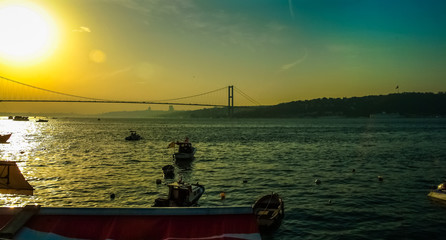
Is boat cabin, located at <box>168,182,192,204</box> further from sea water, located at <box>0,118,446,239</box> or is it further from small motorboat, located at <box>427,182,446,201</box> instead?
small motorboat, located at <box>427,182,446,201</box>

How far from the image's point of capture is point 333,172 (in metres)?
36.2

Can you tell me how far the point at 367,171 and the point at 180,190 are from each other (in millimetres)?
24544

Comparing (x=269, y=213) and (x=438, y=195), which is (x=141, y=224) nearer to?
(x=269, y=213)

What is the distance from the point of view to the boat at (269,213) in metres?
17.4

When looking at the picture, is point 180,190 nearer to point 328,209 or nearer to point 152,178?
point 328,209

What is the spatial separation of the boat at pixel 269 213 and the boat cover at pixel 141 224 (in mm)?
11216

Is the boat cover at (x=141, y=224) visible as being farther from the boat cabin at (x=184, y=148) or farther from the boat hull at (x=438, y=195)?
the boat cabin at (x=184, y=148)

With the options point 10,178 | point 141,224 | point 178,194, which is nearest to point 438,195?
point 178,194

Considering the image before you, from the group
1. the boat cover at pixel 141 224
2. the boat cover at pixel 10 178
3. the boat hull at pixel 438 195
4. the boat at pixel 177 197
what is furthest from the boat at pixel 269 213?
the boat cover at pixel 10 178

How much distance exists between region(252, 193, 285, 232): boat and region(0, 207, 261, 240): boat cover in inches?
442

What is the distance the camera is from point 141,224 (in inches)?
258

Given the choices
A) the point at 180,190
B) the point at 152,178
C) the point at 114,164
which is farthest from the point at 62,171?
the point at 180,190

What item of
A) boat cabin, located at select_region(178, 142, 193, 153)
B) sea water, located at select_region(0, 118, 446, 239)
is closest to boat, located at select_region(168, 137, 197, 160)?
boat cabin, located at select_region(178, 142, 193, 153)

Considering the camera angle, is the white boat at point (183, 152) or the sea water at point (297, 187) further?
the white boat at point (183, 152)
